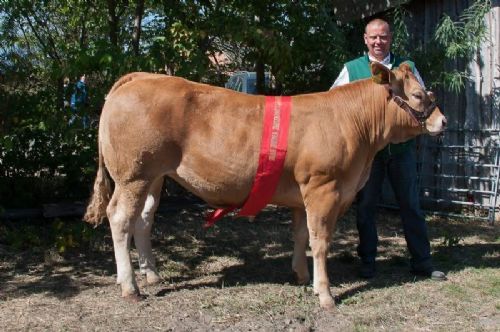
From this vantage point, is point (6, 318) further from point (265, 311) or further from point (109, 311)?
point (265, 311)

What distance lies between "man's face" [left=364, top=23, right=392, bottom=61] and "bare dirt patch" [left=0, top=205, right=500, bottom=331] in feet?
6.68

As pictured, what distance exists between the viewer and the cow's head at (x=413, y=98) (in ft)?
15.6

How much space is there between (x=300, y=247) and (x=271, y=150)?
109 centimetres

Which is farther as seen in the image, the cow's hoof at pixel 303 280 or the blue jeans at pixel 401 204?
the blue jeans at pixel 401 204

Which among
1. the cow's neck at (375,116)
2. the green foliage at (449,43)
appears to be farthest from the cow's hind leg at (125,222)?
the green foliage at (449,43)

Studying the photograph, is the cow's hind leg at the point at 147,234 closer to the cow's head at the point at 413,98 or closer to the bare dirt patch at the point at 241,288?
the bare dirt patch at the point at 241,288

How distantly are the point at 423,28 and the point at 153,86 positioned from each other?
5.24 meters

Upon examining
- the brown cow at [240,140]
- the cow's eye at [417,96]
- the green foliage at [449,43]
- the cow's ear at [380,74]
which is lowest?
the brown cow at [240,140]

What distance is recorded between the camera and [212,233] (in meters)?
7.04

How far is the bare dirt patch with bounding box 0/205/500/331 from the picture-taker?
4383 millimetres

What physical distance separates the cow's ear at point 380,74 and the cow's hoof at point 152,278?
2494 mm

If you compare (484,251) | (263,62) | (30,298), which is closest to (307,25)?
(263,62)

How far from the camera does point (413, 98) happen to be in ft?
15.7

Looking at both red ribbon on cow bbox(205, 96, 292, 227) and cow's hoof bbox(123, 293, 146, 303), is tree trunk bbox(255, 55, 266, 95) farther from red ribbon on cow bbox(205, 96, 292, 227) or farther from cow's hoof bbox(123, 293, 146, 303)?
cow's hoof bbox(123, 293, 146, 303)
